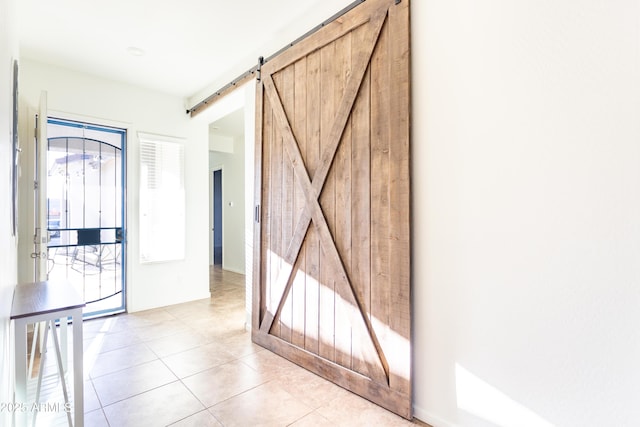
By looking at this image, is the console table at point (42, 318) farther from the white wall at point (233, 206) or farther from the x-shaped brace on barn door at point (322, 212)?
the white wall at point (233, 206)

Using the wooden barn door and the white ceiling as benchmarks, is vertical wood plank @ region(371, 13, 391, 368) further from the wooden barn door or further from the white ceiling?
the white ceiling

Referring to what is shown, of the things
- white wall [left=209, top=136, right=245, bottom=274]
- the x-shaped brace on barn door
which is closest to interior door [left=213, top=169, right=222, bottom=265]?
white wall [left=209, top=136, right=245, bottom=274]

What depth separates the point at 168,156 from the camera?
4.25m

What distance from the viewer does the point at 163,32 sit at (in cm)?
283

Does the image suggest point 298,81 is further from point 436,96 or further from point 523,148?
point 523,148

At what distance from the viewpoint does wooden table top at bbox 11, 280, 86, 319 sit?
1.48m

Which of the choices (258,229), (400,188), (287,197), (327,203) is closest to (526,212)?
(400,188)

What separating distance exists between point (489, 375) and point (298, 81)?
95.5 inches

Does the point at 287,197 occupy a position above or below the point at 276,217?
above

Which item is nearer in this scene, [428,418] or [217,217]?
[428,418]

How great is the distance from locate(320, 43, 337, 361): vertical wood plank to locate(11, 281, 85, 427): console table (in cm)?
147

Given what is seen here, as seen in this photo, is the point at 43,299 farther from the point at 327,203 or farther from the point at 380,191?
the point at 380,191

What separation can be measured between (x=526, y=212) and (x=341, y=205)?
1133 millimetres

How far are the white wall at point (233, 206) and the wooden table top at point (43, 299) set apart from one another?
15.0ft
